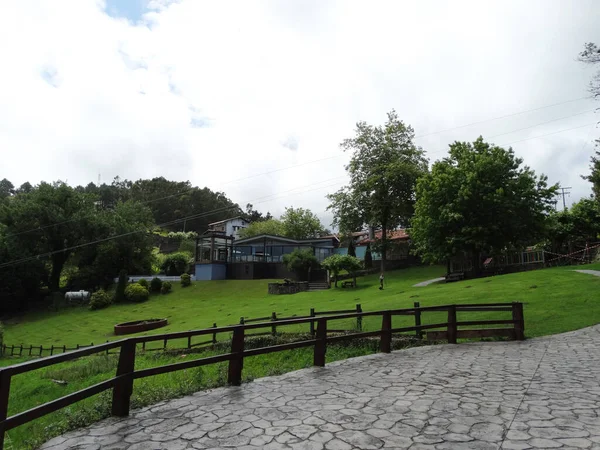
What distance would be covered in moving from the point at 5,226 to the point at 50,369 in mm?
35972

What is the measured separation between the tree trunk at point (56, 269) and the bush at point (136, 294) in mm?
13212

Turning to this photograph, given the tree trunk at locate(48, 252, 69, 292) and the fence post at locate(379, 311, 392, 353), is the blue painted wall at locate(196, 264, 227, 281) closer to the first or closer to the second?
the tree trunk at locate(48, 252, 69, 292)

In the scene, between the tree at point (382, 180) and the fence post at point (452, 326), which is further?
the tree at point (382, 180)

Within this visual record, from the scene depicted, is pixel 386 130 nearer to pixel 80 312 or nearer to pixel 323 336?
pixel 80 312

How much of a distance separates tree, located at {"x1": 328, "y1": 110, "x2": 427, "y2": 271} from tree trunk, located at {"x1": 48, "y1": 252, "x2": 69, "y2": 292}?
103 feet

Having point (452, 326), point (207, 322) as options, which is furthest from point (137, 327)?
point (452, 326)

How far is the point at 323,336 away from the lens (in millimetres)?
8023

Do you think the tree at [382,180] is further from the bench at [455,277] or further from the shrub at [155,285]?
the shrub at [155,285]

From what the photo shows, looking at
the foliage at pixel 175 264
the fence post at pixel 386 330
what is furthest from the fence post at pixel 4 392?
the foliage at pixel 175 264

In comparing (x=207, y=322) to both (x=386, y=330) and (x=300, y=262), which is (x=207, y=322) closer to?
(x=386, y=330)

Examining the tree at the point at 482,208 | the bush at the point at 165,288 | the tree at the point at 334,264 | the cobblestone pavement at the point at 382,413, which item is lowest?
the bush at the point at 165,288

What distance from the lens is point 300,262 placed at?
41.4 meters

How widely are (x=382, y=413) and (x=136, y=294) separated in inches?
1524

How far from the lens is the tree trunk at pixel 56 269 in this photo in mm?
47750
